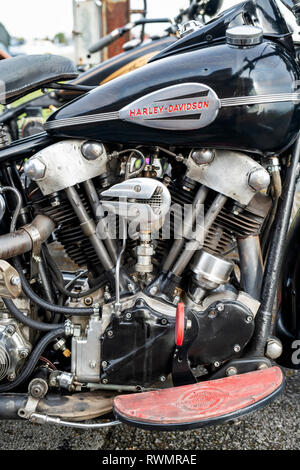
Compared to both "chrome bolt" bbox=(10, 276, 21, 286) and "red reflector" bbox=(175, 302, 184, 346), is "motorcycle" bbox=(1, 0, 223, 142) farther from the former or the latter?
"red reflector" bbox=(175, 302, 184, 346)

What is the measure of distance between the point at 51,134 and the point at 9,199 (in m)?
0.35

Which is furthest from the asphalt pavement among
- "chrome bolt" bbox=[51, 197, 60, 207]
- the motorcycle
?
the motorcycle

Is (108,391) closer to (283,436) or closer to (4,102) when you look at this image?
(283,436)

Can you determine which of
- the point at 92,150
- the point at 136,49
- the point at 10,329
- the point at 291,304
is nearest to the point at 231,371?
the point at 291,304

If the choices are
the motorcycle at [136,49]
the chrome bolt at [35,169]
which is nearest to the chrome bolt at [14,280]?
the chrome bolt at [35,169]

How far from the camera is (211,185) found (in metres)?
1.60

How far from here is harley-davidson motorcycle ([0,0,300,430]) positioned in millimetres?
1531

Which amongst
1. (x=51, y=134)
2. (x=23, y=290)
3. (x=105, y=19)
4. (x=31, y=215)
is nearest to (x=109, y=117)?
(x=51, y=134)

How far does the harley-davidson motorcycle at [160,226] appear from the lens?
153cm

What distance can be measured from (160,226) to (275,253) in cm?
48

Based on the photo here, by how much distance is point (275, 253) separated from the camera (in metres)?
1.71

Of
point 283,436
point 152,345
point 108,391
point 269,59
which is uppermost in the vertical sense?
Answer: point 269,59

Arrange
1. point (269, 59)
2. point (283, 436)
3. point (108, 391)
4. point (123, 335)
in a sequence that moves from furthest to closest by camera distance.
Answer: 1. point (283, 436)
2. point (108, 391)
3. point (123, 335)
4. point (269, 59)

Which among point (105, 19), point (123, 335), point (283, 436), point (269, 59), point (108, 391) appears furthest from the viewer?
point (105, 19)
